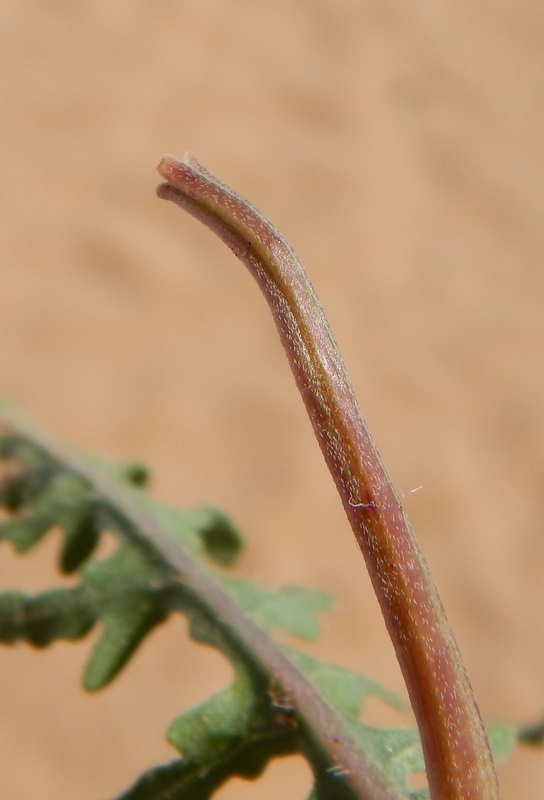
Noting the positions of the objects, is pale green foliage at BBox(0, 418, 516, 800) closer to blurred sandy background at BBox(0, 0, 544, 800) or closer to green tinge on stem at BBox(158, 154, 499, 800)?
green tinge on stem at BBox(158, 154, 499, 800)

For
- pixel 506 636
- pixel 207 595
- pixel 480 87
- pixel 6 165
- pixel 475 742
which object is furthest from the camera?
pixel 480 87

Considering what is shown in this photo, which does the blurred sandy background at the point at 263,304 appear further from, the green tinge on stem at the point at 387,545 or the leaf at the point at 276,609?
the green tinge on stem at the point at 387,545

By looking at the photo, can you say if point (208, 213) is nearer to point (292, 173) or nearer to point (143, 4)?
point (292, 173)

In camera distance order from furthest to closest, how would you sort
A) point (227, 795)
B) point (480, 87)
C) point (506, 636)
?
point (480, 87) → point (506, 636) → point (227, 795)

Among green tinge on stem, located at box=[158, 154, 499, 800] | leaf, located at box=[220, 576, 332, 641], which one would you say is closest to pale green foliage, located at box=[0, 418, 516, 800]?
leaf, located at box=[220, 576, 332, 641]

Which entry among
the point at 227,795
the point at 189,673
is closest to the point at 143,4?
the point at 189,673

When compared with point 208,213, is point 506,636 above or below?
below

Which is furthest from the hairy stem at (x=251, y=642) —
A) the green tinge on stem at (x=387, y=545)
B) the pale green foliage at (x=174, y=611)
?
the green tinge on stem at (x=387, y=545)

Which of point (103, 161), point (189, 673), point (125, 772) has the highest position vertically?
point (103, 161)
